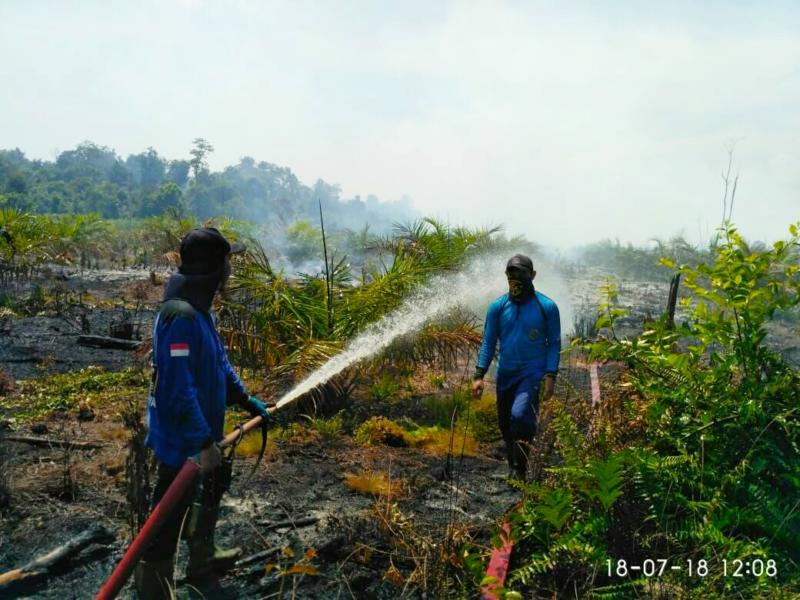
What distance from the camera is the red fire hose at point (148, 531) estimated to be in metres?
2.59

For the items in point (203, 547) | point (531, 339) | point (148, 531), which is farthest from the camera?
point (531, 339)

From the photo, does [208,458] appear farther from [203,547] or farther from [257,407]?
[203,547]

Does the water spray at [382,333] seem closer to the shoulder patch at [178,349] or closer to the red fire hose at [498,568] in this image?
the shoulder patch at [178,349]

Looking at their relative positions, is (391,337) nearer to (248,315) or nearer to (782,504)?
(248,315)

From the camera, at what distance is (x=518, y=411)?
5.19 meters

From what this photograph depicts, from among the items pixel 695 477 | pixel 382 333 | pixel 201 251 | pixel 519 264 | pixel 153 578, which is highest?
pixel 201 251

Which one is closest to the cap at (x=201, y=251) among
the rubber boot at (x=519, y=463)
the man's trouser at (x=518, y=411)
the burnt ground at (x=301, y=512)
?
the burnt ground at (x=301, y=512)

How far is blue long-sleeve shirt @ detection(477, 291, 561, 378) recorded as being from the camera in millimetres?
5414

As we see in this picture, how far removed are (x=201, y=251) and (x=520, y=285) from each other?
294cm

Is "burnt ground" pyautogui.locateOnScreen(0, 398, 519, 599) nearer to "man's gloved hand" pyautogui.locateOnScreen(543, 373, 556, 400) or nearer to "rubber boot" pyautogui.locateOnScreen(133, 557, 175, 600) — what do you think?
"rubber boot" pyautogui.locateOnScreen(133, 557, 175, 600)

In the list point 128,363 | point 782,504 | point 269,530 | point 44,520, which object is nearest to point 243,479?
point 269,530

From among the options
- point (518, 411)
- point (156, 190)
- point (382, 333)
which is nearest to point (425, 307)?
point (382, 333)

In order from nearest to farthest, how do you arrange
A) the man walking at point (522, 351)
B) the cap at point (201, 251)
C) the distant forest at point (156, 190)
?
the cap at point (201, 251)
the man walking at point (522, 351)
the distant forest at point (156, 190)

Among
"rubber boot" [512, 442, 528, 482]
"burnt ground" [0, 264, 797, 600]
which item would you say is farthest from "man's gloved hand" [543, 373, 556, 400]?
"rubber boot" [512, 442, 528, 482]
